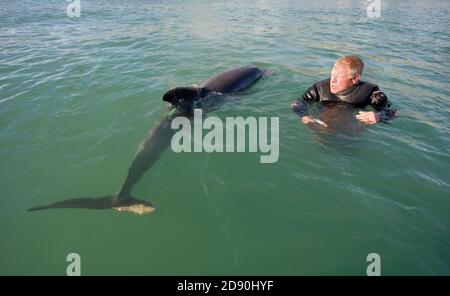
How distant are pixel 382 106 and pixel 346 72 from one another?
93cm

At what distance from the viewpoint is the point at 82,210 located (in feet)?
15.6

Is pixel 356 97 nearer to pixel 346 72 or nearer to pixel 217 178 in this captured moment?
pixel 346 72

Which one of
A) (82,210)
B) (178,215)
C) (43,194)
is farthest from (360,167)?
(43,194)

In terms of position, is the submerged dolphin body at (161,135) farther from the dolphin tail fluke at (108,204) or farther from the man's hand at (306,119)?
the man's hand at (306,119)

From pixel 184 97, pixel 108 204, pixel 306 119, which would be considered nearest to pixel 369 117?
pixel 306 119

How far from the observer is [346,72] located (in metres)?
6.42

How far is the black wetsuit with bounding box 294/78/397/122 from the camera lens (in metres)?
6.58

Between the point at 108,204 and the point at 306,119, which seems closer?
the point at 108,204
